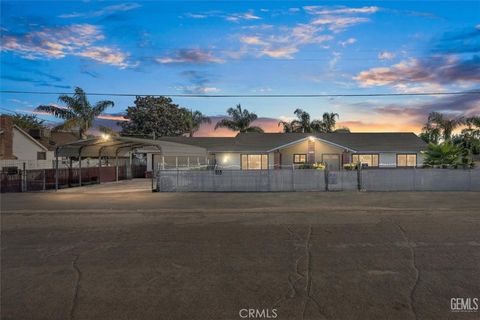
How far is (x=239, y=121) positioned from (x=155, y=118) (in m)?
16.0

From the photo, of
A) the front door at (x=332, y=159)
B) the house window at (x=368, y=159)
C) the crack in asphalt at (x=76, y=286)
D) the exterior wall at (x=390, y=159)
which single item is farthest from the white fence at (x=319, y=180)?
the crack in asphalt at (x=76, y=286)

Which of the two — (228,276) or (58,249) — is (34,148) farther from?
(228,276)

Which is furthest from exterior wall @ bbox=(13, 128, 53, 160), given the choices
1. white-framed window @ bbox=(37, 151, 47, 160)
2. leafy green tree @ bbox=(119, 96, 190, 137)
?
leafy green tree @ bbox=(119, 96, 190, 137)

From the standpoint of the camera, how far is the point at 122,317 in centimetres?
473

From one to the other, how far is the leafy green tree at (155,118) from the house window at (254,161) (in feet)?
90.0

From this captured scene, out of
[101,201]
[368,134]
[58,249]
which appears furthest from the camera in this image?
[368,134]

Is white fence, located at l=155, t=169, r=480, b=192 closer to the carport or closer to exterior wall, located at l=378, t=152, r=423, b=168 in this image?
the carport

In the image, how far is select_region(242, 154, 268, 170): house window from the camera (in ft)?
110

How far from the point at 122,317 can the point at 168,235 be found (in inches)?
192

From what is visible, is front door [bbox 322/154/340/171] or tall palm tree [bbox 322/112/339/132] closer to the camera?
front door [bbox 322/154/340/171]

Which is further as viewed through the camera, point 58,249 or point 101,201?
point 101,201

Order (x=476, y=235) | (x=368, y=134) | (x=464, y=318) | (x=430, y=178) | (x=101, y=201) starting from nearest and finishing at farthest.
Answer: (x=464, y=318) < (x=476, y=235) < (x=101, y=201) < (x=430, y=178) < (x=368, y=134)

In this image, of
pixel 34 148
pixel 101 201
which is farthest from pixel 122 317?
pixel 34 148

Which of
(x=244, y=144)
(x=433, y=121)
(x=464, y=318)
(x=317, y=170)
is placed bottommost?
(x=464, y=318)
